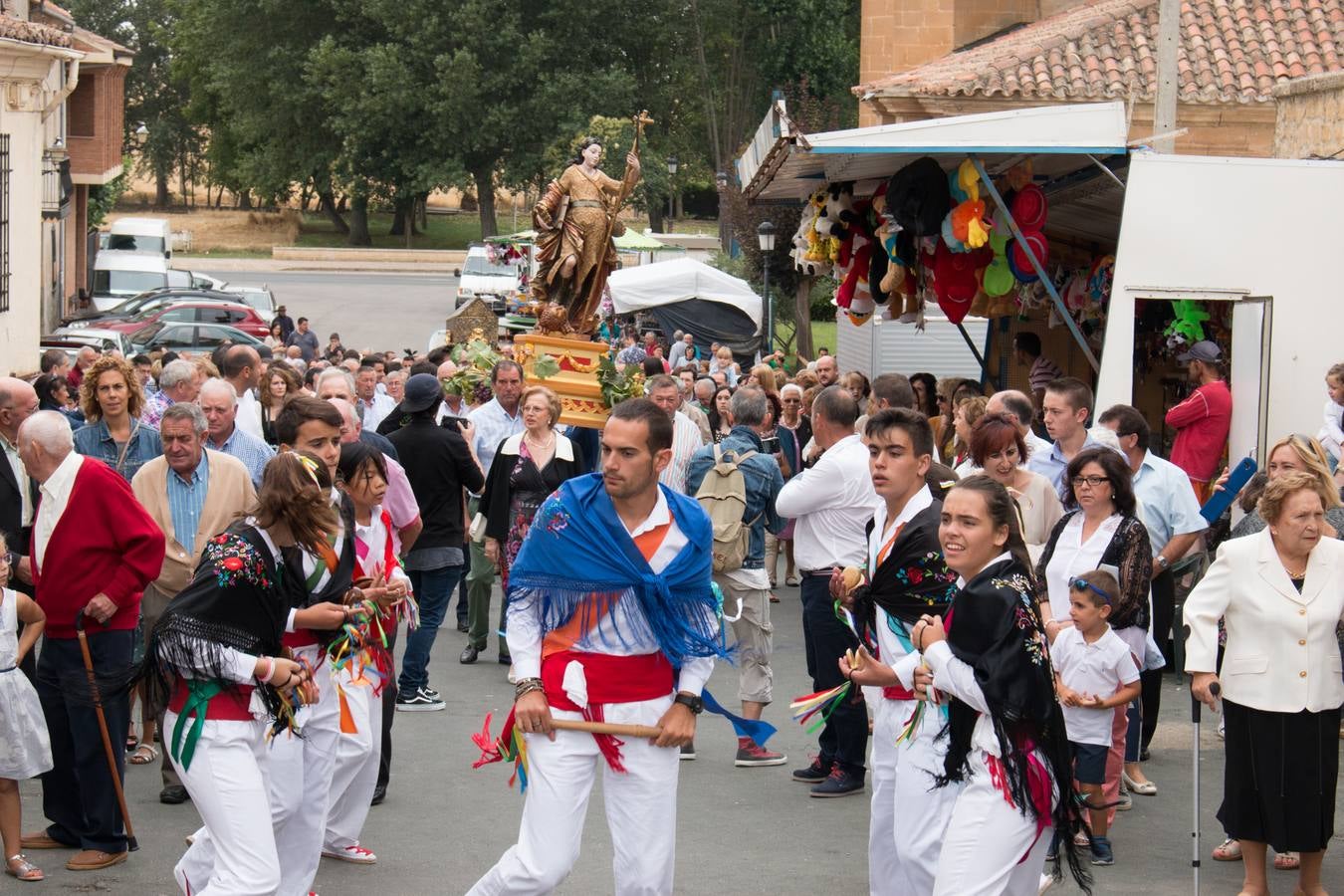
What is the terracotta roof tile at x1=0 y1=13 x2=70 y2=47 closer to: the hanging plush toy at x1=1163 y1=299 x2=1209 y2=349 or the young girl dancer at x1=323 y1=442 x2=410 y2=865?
the hanging plush toy at x1=1163 y1=299 x2=1209 y2=349

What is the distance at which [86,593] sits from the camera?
6871 mm

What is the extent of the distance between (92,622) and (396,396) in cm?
867

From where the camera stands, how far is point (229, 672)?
5.46 meters

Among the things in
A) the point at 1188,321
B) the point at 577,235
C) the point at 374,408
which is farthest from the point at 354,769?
the point at 374,408

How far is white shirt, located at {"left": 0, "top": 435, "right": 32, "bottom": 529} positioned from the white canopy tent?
82.5 ft

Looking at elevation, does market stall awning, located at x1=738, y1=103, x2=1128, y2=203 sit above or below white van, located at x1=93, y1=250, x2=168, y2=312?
above

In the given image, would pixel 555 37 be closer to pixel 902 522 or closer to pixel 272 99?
pixel 272 99

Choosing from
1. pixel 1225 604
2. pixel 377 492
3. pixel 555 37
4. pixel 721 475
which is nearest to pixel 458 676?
pixel 721 475

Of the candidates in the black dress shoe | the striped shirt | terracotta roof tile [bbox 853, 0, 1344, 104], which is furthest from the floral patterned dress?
terracotta roof tile [bbox 853, 0, 1344, 104]

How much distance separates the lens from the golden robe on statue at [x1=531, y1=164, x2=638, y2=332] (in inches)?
540

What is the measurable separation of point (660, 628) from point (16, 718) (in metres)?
2.91

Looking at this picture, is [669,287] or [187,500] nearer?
[187,500]

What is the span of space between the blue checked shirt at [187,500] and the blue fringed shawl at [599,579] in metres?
2.73

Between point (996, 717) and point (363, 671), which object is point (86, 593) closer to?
point (363, 671)
